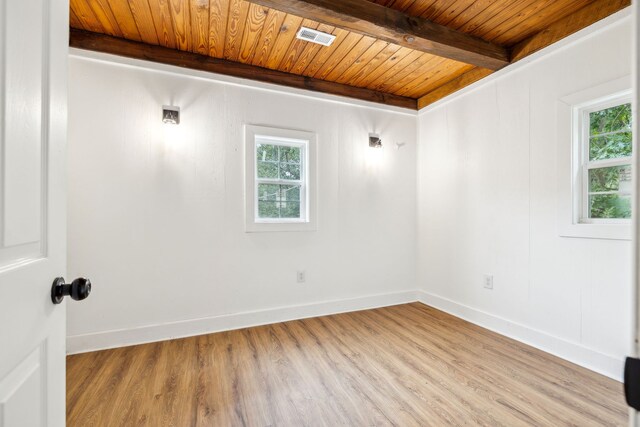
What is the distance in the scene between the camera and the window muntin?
10.2 ft

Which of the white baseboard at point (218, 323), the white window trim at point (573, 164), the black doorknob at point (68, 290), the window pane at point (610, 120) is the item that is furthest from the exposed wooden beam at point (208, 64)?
the black doorknob at point (68, 290)

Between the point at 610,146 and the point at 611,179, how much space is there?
0.81 feet

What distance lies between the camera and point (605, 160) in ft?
7.05

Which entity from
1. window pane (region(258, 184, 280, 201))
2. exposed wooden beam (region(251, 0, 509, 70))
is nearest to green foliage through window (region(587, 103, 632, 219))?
exposed wooden beam (region(251, 0, 509, 70))

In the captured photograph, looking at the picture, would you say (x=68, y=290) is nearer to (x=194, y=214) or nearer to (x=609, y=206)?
(x=194, y=214)

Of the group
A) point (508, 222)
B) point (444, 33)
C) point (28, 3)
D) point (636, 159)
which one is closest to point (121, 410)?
point (28, 3)

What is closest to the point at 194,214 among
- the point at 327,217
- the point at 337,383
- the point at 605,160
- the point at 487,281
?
the point at 327,217

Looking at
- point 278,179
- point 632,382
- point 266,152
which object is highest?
point 266,152

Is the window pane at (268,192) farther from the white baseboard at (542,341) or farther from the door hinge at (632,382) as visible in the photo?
the door hinge at (632,382)

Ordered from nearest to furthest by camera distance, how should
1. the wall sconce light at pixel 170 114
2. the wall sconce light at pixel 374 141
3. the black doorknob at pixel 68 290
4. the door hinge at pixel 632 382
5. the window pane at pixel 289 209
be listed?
1. the door hinge at pixel 632 382
2. the black doorknob at pixel 68 290
3. the wall sconce light at pixel 170 114
4. the window pane at pixel 289 209
5. the wall sconce light at pixel 374 141

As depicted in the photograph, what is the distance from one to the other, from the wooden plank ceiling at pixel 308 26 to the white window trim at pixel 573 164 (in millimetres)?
574

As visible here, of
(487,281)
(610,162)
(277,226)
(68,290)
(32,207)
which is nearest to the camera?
(32,207)

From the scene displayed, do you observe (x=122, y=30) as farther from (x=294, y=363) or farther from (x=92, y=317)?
(x=294, y=363)

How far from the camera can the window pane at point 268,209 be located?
122 inches
